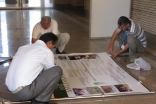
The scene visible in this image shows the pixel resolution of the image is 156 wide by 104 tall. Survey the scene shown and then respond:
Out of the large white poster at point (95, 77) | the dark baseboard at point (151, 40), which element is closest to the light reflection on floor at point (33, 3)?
the dark baseboard at point (151, 40)

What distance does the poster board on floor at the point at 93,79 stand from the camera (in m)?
3.10

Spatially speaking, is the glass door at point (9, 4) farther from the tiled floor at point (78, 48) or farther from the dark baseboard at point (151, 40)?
the dark baseboard at point (151, 40)

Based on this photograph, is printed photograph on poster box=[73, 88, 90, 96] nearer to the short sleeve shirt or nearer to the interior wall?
the short sleeve shirt

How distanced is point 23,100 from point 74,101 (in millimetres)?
552

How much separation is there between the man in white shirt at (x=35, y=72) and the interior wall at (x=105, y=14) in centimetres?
342

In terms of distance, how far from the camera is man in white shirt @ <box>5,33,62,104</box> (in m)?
2.50

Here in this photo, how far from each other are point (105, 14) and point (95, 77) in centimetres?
274

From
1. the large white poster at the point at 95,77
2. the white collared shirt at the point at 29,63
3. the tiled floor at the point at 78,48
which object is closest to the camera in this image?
the white collared shirt at the point at 29,63

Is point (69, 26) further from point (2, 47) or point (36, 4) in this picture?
point (36, 4)

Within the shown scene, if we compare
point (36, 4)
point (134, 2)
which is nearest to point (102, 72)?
point (134, 2)

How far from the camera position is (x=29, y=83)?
2545 mm

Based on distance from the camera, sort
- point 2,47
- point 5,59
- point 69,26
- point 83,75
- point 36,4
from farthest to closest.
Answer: point 36,4 → point 69,26 → point 2,47 → point 5,59 → point 83,75

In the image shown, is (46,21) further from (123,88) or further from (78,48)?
(123,88)

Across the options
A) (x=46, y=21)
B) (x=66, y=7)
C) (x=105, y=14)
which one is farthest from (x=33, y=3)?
(x=46, y=21)
